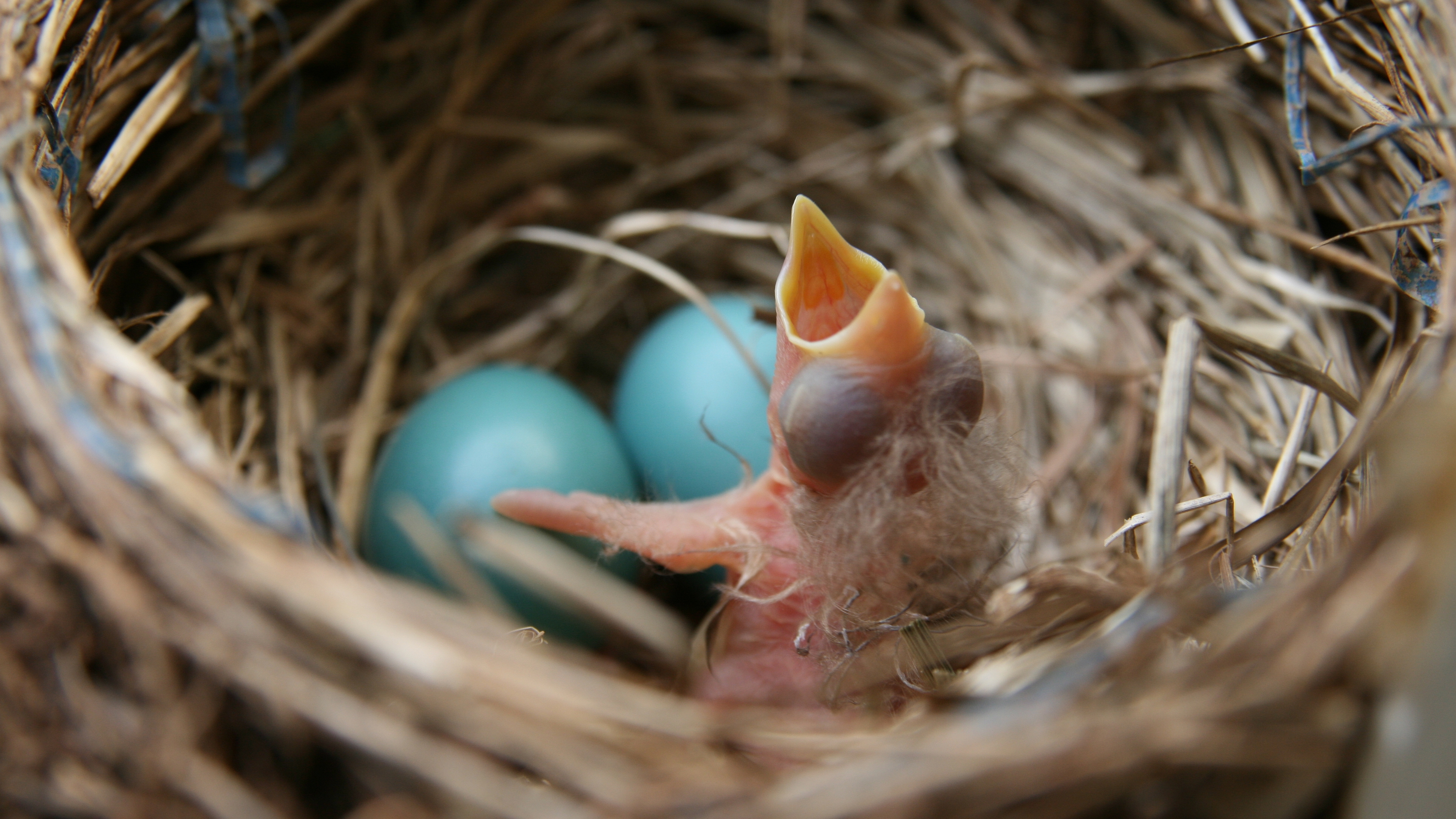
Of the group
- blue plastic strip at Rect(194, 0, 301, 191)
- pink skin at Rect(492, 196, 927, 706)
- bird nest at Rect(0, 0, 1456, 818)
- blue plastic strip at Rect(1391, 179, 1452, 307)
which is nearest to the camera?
bird nest at Rect(0, 0, 1456, 818)

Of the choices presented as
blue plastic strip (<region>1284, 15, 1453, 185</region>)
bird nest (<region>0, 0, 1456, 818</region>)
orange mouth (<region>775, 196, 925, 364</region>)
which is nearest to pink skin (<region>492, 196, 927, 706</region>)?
orange mouth (<region>775, 196, 925, 364</region>)

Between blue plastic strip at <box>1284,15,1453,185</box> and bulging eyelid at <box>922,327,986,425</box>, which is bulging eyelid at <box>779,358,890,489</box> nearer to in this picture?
bulging eyelid at <box>922,327,986,425</box>

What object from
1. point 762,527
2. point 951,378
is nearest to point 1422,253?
point 951,378

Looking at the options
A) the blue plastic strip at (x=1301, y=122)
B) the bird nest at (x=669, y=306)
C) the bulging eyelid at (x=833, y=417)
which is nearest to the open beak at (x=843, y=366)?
the bulging eyelid at (x=833, y=417)

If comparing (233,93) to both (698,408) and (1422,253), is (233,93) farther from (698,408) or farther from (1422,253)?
(1422,253)

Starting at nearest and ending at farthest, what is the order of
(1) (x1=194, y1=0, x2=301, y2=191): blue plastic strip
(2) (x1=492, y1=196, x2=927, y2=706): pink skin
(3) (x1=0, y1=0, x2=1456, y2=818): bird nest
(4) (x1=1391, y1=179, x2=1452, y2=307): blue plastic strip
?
(3) (x1=0, y1=0, x2=1456, y2=818): bird nest → (4) (x1=1391, y1=179, x2=1452, y2=307): blue plastic strip → (2) (x1=492, y1=196, x2=927, y2=706): pink skin → (1) (x1=194, y1=0, x2=301, y2=191): blue plastic strip

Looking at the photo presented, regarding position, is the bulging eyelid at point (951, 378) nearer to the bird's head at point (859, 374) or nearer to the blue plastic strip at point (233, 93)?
the bird's head at point (859, 374)

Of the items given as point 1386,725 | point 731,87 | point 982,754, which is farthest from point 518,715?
point 731,87

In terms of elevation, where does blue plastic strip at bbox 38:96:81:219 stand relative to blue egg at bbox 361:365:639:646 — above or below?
above
